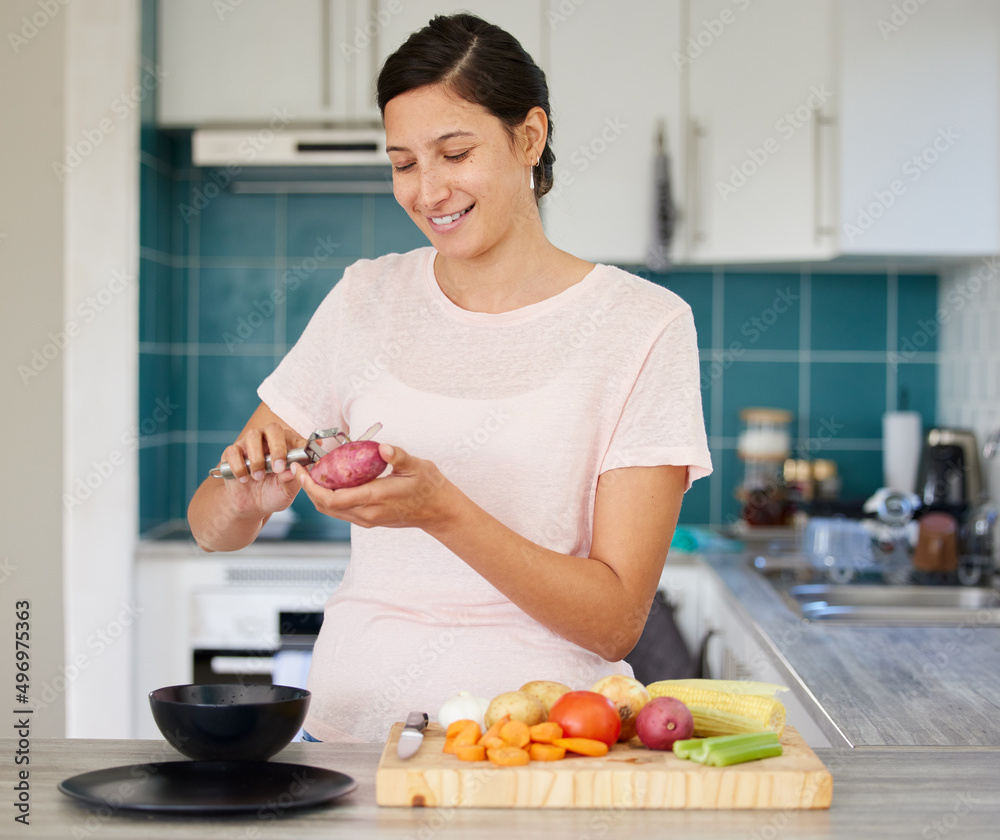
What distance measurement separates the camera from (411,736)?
91 cm

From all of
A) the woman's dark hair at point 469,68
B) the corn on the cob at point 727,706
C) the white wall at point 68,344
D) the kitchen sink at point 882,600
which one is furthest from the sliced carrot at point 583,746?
the white wall at point 68,344

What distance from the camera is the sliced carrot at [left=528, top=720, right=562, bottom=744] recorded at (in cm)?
89

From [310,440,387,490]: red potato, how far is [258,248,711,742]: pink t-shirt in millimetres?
194

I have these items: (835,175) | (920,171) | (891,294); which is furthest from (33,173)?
(891,294)

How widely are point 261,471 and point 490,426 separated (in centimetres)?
26

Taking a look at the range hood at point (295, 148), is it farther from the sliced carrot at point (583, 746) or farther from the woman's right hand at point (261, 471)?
the sliced carrot at point (583, 746)

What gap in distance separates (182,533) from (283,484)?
1.92 m

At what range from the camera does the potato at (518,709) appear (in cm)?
92

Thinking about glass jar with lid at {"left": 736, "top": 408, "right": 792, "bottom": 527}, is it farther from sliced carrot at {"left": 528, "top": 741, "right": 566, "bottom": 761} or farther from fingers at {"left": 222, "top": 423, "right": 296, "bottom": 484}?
sliced carrot at {"left": 528, "top": 741, "right": 566, "bottom": 761}

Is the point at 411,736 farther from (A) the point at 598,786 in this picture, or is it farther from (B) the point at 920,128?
(B) the point at 920,128

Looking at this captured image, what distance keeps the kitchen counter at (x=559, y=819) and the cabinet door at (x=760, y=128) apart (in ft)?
6.70

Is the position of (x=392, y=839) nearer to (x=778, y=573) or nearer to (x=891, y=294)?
(x=778, y=573)

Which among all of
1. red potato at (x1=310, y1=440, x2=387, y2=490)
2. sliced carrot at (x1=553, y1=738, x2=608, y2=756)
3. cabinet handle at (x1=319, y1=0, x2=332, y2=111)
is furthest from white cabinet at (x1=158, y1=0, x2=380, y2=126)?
sliced carrot at (x1=553, y1=738, x2=608, y2=756)

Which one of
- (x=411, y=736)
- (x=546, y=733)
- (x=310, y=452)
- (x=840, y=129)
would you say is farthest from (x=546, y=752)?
(x=840, y=129)
